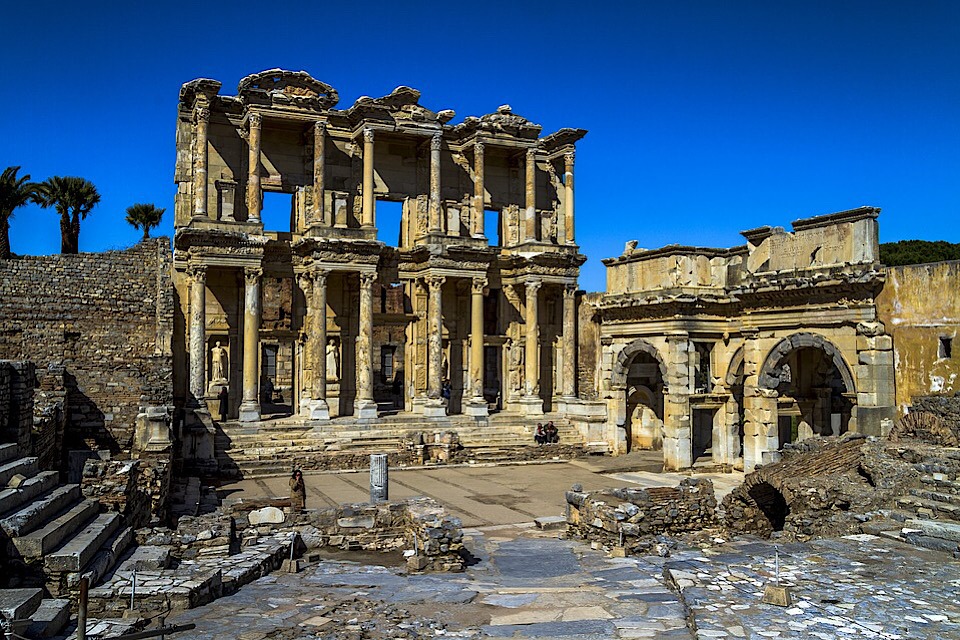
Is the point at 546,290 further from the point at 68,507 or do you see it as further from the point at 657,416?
the point at 68,507

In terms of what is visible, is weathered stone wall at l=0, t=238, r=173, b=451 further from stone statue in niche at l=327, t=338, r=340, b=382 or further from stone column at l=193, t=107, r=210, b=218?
stone statue in niche at l=327, t=338, r=340, b=382

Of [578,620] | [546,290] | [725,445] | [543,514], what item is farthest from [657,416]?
[578,620]

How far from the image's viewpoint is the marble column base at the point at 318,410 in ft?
94.3

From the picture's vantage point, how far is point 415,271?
33156 millimetres

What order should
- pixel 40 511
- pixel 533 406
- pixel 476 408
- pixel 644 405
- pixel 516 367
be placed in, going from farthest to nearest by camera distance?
pixel 516 367 → pixel 533 406 → pixel 476 408 → pixel 644 405 → pixel 40 511

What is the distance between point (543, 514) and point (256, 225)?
1636cm

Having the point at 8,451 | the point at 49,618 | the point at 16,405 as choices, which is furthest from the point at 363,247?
the point at 49,618

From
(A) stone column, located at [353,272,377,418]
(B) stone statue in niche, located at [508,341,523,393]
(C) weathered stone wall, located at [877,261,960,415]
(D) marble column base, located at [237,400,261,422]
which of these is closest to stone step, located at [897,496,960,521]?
(C) weathered stone wall, located at [877,261,960,415]

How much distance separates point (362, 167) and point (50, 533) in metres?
23.7

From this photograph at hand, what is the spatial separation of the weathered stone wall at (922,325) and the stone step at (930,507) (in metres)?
5.15

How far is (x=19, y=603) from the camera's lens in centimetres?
810

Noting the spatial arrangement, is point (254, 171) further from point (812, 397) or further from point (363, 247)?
point (812, 397)

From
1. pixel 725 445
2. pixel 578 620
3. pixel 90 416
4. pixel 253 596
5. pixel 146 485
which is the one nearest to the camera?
pixel 578 620

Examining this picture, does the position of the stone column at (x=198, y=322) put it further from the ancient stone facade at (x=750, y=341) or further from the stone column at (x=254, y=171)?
the ancient stone facade at (x=750, y=341)
